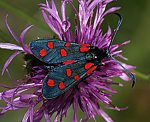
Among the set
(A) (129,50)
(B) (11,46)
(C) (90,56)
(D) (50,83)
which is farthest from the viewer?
(A) (129,50)

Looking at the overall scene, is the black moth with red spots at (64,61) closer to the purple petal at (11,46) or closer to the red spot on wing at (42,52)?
the red spot on wing at (42,52)

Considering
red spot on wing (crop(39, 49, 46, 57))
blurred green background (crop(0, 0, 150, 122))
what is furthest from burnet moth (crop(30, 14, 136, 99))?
blurred green background (crop(0, 0, 150, 122))

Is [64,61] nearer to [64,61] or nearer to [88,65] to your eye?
[64,61]

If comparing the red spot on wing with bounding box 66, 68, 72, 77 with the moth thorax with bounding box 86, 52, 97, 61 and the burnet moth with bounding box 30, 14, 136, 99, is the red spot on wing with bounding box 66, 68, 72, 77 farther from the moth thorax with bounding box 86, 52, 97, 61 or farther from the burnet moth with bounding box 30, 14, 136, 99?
the moth thorax with bounding box 86, 52, 97, 61

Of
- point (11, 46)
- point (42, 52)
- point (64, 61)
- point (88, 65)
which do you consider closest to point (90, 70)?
point (88, 65)

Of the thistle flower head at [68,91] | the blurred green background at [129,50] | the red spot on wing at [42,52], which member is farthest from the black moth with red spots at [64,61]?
the blurred green background at [129,50]

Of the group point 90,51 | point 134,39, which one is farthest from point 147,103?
point 90,51
